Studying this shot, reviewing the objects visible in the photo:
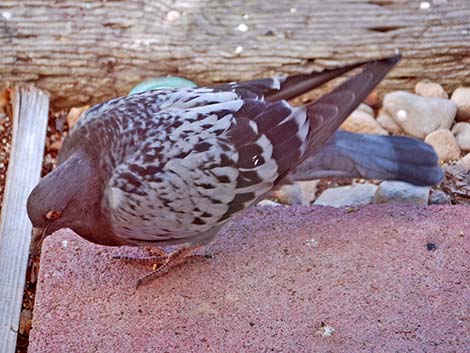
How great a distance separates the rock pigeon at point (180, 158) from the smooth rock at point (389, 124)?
45.8 inches

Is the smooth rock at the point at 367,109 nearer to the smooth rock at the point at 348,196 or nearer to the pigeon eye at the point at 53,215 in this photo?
the smooth rock at the point at 348,196

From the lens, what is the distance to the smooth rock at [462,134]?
4.42 meters

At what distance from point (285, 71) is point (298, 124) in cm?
123

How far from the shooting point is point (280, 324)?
3.27 metres

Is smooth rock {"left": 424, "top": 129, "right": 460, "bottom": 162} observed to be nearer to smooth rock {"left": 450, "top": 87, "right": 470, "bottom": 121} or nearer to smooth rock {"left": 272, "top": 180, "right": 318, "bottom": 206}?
smooth rock {"left": 450, "top": 87, "right": 470, "bottom": 121}

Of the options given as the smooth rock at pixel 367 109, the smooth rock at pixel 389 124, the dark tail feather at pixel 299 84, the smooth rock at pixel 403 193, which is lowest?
the smooth rock at pixel 403 193

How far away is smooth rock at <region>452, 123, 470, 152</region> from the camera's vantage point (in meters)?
4.42

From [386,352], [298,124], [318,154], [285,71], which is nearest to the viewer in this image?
[386,352]

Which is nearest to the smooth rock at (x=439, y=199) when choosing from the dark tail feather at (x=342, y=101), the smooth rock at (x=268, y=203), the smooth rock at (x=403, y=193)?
the smooth rock at (x=403, y=193)

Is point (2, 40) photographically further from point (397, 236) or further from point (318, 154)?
point (397, 236)

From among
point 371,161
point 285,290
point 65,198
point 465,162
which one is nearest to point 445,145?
point 465,162

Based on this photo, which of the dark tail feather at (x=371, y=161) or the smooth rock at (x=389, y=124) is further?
the smooth rock at (x=389, y=124)

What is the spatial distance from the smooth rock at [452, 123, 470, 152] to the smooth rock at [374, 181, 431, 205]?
1.63 feet

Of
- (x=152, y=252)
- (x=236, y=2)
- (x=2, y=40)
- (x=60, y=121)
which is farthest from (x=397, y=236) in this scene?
(x=2, y=40)
